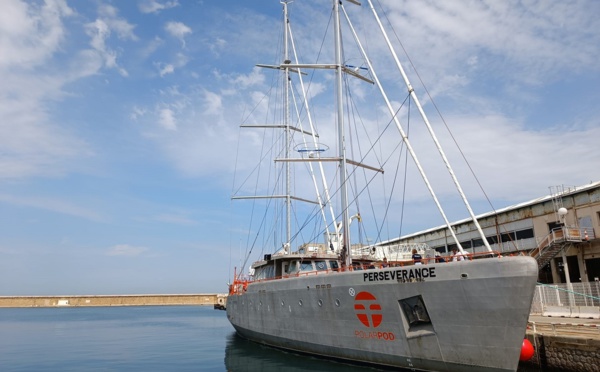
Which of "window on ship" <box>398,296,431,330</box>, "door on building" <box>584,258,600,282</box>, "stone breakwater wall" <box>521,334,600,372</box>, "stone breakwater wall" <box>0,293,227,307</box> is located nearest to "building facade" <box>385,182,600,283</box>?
"door on building" <box>584,258,600,282</box>

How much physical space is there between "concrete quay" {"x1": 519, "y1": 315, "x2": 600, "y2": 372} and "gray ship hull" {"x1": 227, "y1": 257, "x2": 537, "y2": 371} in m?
3.51

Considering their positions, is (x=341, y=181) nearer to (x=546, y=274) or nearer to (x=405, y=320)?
(x=405, y=320)

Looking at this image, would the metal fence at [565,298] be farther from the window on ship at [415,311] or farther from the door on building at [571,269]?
the window on ship at [415,311]

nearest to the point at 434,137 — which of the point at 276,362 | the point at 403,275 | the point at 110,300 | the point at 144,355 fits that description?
the point at 403,275

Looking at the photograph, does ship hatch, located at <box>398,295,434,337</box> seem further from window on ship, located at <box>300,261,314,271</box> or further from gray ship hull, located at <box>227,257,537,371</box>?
window on ship, located at <box>300,261,314,271</box>

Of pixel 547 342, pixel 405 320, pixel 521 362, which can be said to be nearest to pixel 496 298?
pixel 405 320

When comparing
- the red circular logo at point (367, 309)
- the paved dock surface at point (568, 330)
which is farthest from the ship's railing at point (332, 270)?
the paved dock surface at point (568, 330)

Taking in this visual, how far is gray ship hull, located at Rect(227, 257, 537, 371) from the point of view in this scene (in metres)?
12.5

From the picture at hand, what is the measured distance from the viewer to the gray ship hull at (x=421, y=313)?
12500mm

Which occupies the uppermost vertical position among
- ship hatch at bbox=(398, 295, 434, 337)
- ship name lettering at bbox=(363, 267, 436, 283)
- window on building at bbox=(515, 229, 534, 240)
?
window on building at bbox=(515, 229, 534, 240)

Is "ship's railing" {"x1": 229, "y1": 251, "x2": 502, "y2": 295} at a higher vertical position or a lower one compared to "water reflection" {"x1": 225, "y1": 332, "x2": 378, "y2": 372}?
higher

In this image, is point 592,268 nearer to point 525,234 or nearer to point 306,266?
point 525,234

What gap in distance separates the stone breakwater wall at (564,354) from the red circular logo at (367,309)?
6290 millimetres

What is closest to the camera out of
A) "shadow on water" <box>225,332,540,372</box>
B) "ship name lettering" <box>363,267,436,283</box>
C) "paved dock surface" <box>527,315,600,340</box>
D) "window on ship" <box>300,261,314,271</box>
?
"ship name lettering" <box>363,267,436,283</box>
